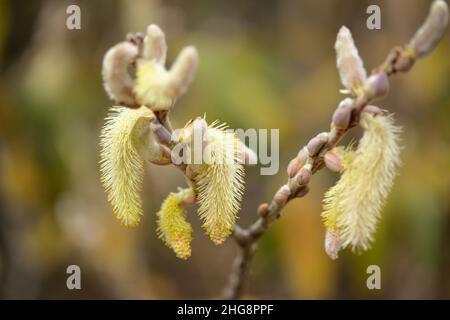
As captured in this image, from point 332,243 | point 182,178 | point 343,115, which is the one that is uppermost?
point 182,178

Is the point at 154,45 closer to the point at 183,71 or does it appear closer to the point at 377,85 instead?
the point at 183,71

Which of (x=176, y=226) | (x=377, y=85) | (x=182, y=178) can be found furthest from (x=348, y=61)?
(x=182, y=178)

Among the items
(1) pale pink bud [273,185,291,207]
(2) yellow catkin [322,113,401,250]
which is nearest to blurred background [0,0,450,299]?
(1) pale pink bud [273,185,291,207]

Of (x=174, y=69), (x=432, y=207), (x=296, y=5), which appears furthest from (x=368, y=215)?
(x=296, y=5)

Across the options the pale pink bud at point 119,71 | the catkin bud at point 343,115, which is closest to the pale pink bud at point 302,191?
the catkin bud at point 343,115

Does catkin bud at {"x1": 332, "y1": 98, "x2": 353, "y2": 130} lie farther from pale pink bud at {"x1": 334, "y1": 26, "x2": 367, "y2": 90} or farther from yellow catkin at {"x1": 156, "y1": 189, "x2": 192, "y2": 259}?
yellow catkin at {"x1": 156, "y1": 189, "x2": 192, "y2": 259}
